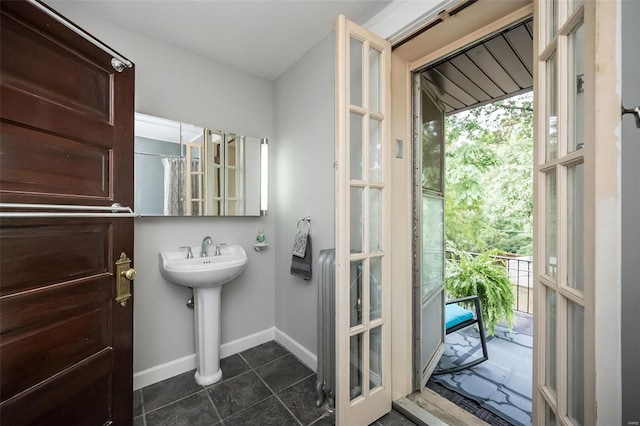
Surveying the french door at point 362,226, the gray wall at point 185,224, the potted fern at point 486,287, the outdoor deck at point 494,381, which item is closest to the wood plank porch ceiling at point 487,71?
the french door at point 362,226

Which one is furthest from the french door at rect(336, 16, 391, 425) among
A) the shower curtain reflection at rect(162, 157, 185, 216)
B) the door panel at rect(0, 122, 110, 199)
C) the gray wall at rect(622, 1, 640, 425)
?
the shower curtain reflection at rect(162, 157, 185, 216)

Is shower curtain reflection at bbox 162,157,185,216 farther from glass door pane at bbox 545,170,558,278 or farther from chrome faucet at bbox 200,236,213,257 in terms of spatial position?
glass door pane at bbox 545,170,558,278

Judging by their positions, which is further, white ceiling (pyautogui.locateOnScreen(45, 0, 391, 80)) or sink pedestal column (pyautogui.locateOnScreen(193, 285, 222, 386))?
sink pedestal column (pyautogui.locateOnScreen(193, 285, 222, 386))

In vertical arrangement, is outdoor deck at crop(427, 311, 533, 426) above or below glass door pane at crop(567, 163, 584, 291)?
below

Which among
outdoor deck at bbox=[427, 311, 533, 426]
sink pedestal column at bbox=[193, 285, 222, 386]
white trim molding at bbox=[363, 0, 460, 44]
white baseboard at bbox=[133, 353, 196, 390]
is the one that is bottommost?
outdoor deck at bbox=[427, 311, 533, 426]

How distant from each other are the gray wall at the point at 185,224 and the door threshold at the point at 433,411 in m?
1.29

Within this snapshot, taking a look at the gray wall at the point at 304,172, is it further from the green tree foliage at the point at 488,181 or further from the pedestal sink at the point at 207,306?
the green tree foliage at the point at 488,181

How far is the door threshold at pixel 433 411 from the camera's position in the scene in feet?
4.65

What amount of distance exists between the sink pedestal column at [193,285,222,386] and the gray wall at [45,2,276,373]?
22 centimetres

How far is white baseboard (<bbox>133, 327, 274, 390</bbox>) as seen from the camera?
175cm

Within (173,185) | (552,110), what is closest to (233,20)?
(173,185)

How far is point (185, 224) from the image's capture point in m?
1.93

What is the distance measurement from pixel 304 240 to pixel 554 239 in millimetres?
1394

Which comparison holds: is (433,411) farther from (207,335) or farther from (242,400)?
(207,335)
